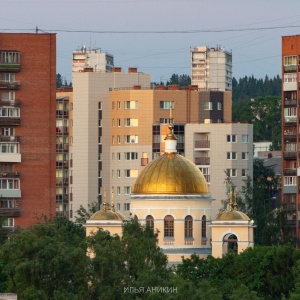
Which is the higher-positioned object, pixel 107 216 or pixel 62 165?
pixel 62 165

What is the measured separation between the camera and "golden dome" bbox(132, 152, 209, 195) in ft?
365

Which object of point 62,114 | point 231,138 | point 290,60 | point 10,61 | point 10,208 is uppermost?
point 290,60

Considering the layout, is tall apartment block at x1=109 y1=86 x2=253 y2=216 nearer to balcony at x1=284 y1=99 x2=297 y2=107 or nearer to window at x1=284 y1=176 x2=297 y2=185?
window at x1=284 y1=176 x2=297 y2=185

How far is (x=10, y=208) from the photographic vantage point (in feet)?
441

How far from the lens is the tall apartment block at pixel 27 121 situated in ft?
442

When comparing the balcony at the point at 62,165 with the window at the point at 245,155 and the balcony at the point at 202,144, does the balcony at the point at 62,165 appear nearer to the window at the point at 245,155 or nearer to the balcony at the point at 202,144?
the balcony at the point at 202,144

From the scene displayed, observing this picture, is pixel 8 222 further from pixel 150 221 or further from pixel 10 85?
pixel 150 221

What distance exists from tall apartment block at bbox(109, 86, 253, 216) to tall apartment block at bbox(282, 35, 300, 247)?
11.0m

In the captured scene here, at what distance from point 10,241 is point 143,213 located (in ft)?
24.5

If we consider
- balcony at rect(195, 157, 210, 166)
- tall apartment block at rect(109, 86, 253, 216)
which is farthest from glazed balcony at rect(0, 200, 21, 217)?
balcony at rect(195, 157, 210, 166)

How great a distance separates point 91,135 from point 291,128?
20.1 metres

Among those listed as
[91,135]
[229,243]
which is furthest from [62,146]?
[229,243]

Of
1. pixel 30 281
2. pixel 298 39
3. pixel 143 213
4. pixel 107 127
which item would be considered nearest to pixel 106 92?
pixel 107 127

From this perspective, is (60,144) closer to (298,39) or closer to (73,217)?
(73,217)
